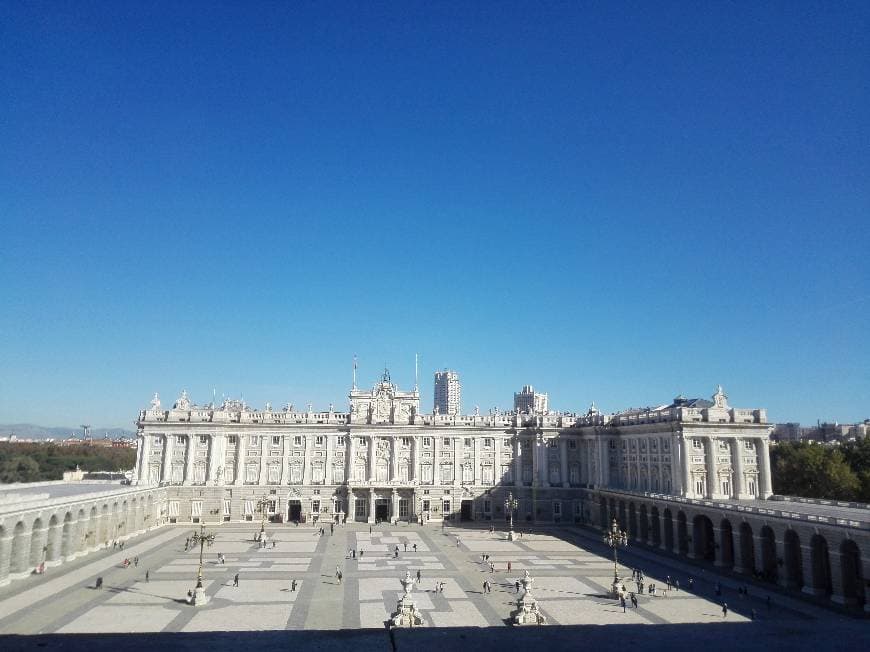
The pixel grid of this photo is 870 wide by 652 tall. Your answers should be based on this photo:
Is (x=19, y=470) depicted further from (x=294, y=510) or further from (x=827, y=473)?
(x=827, y=473)

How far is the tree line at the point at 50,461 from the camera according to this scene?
136 metres

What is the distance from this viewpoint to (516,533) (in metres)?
84.8

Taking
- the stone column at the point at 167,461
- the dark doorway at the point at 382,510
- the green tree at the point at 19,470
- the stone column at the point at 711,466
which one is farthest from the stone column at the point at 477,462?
the green tree at the point at 19,470

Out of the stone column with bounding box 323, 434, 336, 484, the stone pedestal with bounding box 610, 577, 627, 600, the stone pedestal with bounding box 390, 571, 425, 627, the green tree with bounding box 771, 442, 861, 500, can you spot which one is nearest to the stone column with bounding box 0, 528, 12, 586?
the stone pedestal with bounding box 390, 571, 425, 627

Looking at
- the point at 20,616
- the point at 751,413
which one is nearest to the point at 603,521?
the point at 751,413

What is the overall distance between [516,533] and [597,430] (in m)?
18.2

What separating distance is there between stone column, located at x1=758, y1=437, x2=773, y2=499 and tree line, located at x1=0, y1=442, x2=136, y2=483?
12531 centimetres

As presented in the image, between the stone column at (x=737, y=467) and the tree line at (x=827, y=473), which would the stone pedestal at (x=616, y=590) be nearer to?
the stone column at (x=737, y=467)

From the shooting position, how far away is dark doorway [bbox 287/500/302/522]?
95.6 meters

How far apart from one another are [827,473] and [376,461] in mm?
57695

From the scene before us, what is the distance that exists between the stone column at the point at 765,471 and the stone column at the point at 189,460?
73285 millimetres

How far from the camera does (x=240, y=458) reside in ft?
314

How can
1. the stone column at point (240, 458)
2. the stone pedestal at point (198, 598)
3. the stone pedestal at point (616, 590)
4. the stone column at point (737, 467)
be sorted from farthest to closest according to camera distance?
the stone column at point (240, 458) < the stone column at point (737, 467) < the stone pedestal at point (616, 590) < the stone pedestal at point (198, 598)

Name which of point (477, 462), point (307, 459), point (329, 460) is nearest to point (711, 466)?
point (477, 462)
